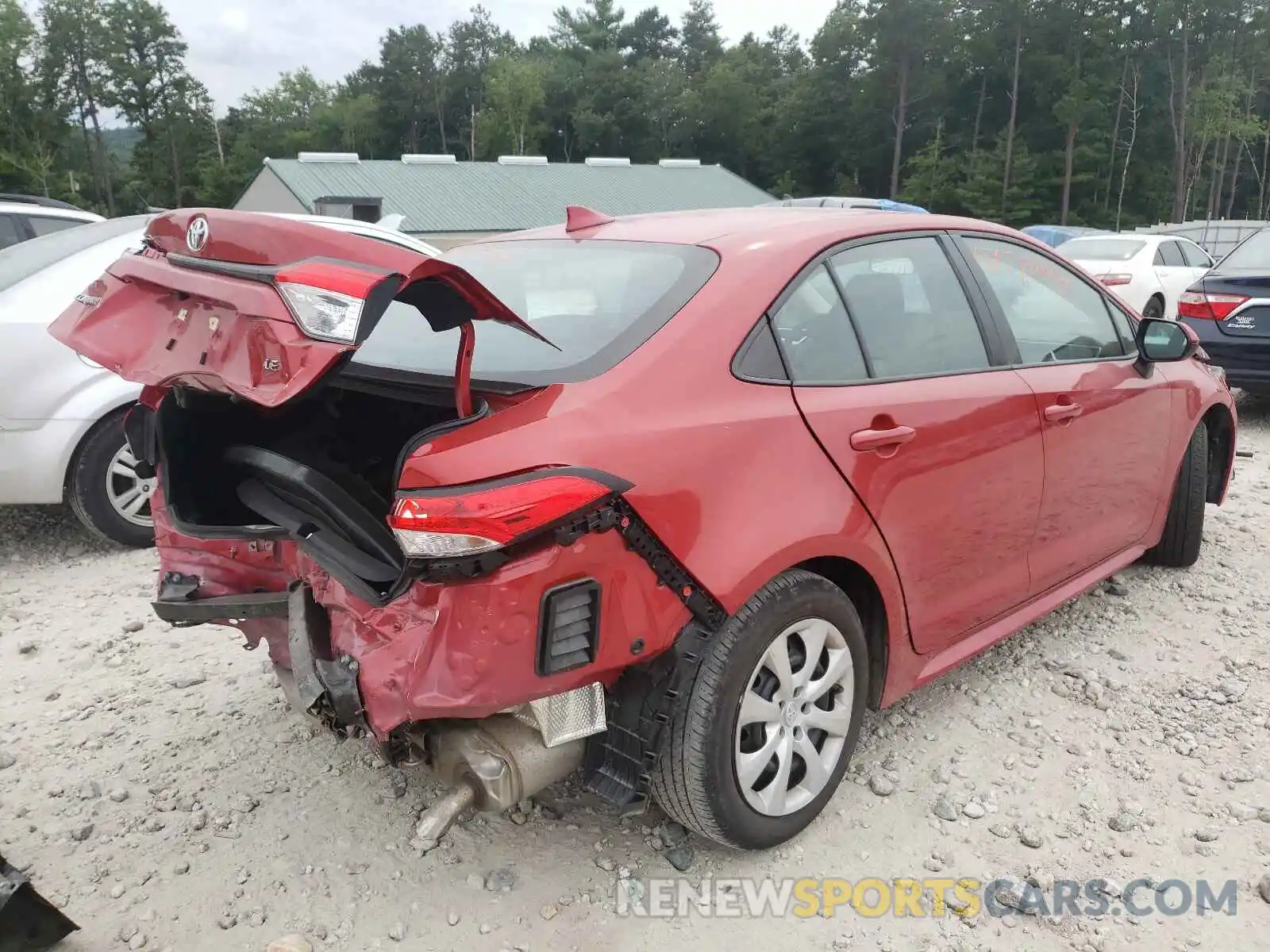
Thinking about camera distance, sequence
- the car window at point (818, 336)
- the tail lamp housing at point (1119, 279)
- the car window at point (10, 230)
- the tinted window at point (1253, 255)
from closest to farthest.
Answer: the car window at point (818, 336), the tinted window at point (1253, 255), the car window at point (10, 230), the tail lamp housing at point (1119, 279)

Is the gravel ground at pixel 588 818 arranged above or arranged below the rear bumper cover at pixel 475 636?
below

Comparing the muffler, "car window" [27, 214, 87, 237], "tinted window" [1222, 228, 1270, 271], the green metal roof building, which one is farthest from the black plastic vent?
the green metal roof building

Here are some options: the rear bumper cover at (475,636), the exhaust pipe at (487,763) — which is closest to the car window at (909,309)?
the rear bumper cover at (475,636)

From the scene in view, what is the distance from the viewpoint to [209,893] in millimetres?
2391

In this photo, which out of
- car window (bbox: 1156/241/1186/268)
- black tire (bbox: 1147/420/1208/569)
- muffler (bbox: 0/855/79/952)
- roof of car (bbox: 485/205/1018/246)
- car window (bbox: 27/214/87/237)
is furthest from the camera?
car window (bbox: 1156/241/1186/268)

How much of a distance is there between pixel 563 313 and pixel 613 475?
74 centimetres

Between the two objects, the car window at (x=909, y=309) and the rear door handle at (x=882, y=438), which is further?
the car window at (x=909, y=309)

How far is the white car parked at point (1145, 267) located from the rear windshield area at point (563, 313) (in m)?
10.2

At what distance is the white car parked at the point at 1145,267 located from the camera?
37.8 feet

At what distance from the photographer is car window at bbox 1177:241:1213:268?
12703mm

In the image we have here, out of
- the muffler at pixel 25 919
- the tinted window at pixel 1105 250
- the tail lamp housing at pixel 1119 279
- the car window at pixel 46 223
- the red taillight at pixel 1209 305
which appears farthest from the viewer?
the tinted window at pixel 1105 250

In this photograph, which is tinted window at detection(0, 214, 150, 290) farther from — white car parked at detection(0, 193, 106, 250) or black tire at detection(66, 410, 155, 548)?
white car parked at detection(0, 193, 106, 250)

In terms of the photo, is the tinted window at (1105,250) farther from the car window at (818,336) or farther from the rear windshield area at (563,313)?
the rear windshield area at (563,313)
